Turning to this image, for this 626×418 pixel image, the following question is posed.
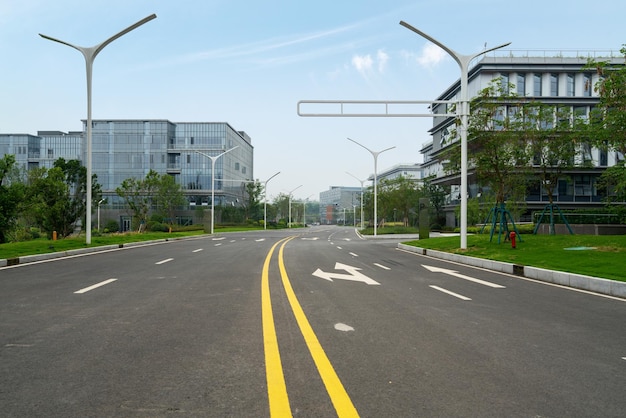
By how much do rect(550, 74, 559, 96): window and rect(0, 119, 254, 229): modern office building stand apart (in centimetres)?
5223

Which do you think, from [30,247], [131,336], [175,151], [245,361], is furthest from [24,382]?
[175,151]

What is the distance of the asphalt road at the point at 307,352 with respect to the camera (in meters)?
3.47

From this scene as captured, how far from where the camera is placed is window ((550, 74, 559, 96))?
55.2 m

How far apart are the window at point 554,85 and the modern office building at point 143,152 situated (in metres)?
52.2

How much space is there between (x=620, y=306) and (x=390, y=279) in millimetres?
4612

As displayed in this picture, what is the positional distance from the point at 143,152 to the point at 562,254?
268ft

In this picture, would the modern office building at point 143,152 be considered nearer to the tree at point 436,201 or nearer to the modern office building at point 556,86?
the tree at point 436,201

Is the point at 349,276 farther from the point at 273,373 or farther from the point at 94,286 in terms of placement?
the point at 273,373

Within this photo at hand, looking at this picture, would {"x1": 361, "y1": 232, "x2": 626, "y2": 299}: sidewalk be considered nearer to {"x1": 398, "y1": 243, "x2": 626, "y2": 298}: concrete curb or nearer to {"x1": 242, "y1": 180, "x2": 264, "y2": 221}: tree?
{"x1": 398, "y1": 243, "x2": 626, "y2": 298}: concrete curb

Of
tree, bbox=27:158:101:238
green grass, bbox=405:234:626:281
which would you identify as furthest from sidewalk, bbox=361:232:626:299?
tree, bbox=27:158:101:238

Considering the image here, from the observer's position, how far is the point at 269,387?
3748mm

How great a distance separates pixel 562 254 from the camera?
15.2 meters

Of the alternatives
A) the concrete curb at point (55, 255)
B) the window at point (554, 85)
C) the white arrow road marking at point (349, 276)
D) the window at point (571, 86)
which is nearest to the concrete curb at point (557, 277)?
the white arrow road marking at point (349, 276)

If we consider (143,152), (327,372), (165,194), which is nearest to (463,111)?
(327,372)
